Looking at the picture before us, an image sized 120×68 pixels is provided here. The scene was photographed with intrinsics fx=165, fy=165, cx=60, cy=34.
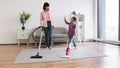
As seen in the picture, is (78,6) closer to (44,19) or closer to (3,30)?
(44,19)

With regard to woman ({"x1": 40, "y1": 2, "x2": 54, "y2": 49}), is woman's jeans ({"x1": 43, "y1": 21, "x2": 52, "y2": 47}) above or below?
below

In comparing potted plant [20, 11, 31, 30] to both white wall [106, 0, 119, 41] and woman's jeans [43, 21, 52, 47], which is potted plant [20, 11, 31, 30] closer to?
woman's jeans [43, 21, 52, 47]

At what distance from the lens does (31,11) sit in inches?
243

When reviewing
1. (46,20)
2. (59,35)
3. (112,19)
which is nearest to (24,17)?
(59,35)

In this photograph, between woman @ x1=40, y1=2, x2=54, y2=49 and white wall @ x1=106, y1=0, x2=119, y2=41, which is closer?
woman @ x1=40, y1=2, x2=54, y2=49

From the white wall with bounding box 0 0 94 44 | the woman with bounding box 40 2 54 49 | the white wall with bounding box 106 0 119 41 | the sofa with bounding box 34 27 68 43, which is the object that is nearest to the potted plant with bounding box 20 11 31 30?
the white wall with bounding box 0 0 94 44

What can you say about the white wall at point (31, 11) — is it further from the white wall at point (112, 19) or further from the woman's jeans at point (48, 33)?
the woman's jeans at point (48, 33)

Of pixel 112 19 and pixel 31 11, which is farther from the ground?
pixel 31 11

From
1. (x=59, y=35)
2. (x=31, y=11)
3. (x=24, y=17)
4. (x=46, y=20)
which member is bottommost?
(x=59, y=35)

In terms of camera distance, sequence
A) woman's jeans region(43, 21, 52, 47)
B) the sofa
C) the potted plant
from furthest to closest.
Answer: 1. the potted plant
2. the sofa
3. woman's jeans region(43, 21, 52, 47)

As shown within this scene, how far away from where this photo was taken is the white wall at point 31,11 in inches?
236

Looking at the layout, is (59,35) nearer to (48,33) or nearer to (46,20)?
(48,33)

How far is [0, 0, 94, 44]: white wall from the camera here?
6000 mm

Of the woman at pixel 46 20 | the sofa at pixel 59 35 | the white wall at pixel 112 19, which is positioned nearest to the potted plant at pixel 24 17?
the sofa at pixel 59 35
